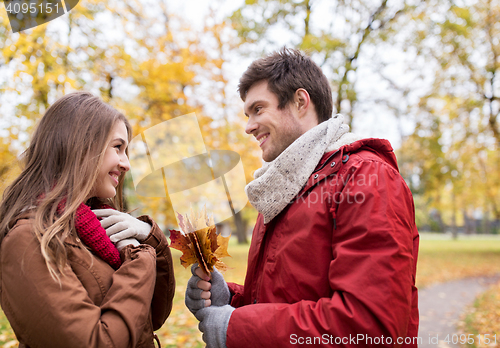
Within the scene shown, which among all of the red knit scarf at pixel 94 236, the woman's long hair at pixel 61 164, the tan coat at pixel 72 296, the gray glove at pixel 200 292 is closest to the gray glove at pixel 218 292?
the gray glove at pixel 200 292

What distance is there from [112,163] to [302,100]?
118cm

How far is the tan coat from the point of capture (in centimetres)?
128

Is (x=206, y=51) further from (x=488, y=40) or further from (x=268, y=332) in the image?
(x=488, y=40)

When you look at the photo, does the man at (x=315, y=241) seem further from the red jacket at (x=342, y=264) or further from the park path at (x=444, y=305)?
the park path at (x=444, y=305)

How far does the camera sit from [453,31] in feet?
34.4

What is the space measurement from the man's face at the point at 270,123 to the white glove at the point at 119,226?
88cm

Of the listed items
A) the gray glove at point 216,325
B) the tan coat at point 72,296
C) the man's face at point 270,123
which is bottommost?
the gray glove at point 216,325

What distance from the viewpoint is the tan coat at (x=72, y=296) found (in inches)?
50.3

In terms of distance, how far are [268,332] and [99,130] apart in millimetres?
1308

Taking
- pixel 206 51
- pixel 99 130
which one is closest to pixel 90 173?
pixel 99 130

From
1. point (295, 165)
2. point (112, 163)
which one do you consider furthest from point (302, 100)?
point (112, 163)

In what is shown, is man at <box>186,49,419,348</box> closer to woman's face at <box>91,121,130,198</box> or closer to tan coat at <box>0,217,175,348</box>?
tan coat at <box>0,217,175,348</box>

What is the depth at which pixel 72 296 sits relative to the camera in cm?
132

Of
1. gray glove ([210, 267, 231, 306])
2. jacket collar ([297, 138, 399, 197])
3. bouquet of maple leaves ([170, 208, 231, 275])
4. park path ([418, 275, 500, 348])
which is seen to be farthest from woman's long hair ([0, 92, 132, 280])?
park path ([418, 275, 500, 348])
